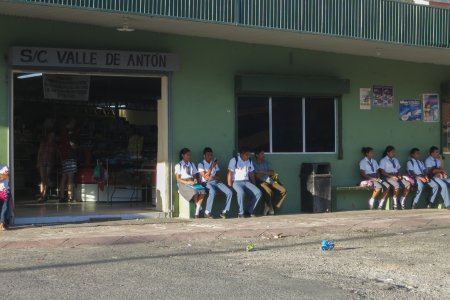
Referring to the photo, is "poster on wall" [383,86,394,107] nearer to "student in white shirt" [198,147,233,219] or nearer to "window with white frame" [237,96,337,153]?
"window with white frame" [237,96,337,153]

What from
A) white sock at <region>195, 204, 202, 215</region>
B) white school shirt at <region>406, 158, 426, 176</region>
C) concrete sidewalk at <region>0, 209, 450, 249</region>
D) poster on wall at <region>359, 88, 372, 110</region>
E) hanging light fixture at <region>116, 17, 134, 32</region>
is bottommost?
concrete sidewalk at <region>0, 209, 450, 249</region>

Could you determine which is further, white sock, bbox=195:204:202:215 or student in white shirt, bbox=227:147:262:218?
student in white shirt, bbox=227:147:262:218

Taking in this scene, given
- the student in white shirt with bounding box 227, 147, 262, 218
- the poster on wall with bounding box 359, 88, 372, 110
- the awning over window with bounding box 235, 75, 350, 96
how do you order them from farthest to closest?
the poster on wall with bounding box 359, 88, 372, 110 → the awning over window with bounding box 235, 75, 350, 96 → the student in white shirt with bounding box 227, 147, 262, 218

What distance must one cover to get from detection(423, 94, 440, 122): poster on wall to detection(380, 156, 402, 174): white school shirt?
1.82 metres

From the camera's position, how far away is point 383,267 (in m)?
8.34

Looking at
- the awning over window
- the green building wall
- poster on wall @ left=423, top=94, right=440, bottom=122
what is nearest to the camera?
the green building wall

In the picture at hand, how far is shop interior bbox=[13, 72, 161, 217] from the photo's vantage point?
15.0 m

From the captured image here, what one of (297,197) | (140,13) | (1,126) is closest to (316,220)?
(297,197)

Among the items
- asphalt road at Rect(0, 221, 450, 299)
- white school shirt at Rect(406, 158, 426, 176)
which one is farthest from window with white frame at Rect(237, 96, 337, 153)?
asphalt road at Rect(0, 221, 450, 299)

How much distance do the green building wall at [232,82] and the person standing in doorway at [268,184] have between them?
1.58ft

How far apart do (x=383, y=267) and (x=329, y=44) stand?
22.1ft

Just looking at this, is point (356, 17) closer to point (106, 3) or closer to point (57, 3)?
point (106, 3)

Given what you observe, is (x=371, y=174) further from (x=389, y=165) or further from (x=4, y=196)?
(x=4, y=196)

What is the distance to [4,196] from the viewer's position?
11.0 meters
